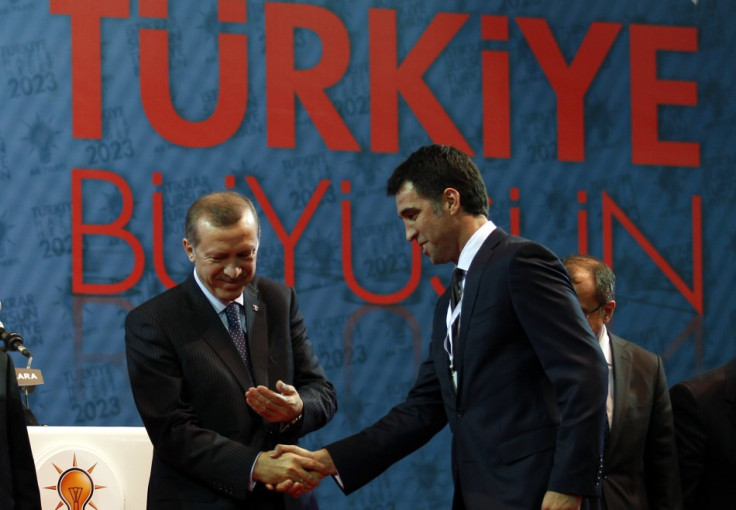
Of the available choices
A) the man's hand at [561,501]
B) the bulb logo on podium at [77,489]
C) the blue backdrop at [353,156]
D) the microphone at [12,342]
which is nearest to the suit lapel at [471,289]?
the man's hand at [561,501]

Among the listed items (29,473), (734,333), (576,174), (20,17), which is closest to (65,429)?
(29,473)

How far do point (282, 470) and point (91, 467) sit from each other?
93 cm

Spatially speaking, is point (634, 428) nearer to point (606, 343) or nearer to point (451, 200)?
point (606, 343)

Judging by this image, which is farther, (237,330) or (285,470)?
(237,330)

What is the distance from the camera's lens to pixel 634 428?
3.33 meters

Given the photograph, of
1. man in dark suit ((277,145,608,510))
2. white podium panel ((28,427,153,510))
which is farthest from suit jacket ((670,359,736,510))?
white podium panel ((28,427,153,510))

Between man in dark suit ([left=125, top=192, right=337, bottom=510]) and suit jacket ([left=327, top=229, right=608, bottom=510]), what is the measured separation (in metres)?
0.46

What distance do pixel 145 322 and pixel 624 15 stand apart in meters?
3.79

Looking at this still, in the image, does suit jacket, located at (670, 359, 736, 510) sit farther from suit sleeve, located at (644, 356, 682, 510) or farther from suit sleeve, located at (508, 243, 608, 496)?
suit sleeve, located at (508, 243, 608, 496)

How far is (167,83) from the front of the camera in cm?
521

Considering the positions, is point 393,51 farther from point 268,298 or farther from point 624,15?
point 268,298

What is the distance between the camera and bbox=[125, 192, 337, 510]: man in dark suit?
2.73 meters

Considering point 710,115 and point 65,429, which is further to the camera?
point 710,115

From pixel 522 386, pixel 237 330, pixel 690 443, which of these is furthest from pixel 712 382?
pixel 237 330
